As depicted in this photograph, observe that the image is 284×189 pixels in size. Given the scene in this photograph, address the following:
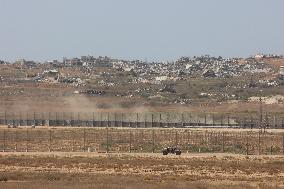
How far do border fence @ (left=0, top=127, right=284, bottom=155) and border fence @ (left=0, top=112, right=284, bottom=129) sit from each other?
10272 mm

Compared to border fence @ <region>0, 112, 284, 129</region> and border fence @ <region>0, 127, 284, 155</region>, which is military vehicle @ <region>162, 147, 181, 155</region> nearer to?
border fence @ <region>0, 127, 284, 155</region>

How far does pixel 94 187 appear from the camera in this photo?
48719 mm

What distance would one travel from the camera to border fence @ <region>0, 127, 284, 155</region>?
93.8 meters

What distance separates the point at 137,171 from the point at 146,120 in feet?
301

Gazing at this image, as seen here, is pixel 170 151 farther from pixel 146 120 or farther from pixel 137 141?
pixel 146 120

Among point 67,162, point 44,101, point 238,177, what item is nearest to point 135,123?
point 44,101

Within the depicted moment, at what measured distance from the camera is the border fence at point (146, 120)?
143 metres

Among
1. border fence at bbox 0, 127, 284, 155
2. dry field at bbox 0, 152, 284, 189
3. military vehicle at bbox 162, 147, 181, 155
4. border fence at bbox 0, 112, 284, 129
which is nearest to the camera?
dry field at bbox 0, 152, 284, 189

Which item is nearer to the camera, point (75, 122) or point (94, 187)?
point (94, 187)

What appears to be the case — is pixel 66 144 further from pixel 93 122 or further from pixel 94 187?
pixel 94 187

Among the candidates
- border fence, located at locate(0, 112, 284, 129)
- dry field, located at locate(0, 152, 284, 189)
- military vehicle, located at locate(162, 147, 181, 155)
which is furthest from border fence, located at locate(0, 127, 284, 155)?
border fence, located at locate(0, 112, 284, 129)

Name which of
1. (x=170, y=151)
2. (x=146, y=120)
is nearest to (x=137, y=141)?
(x=170, y=151)

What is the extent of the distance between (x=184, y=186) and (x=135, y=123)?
94.0 metres

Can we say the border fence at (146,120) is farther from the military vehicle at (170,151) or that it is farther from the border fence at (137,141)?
the military vehicle at (170,151)
